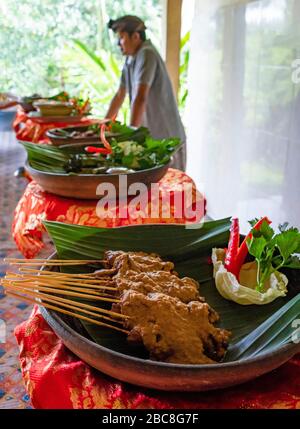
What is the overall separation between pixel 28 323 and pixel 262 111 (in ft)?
9.38

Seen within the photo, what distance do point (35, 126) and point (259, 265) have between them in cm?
334

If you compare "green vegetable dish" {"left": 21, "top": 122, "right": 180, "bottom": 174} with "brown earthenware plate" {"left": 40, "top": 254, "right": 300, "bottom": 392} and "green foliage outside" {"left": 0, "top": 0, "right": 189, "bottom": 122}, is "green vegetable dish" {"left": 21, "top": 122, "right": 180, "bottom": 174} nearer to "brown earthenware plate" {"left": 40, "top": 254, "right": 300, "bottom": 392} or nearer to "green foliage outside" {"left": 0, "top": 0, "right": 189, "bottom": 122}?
"brown earthenware plate" {"left": 40, "top": 254, "right": 300, "bottom": 392}

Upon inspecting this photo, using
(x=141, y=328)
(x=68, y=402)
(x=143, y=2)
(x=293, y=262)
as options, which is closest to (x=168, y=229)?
(x=293, y=262)

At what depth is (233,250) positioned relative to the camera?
112 cm

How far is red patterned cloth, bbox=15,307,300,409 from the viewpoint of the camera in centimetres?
78

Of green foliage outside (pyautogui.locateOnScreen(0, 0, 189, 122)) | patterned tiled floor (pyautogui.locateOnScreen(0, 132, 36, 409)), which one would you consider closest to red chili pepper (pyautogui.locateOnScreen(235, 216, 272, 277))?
patterned tiled floor (pyautogui.locateOnScreen(0, 132, 36, 409))

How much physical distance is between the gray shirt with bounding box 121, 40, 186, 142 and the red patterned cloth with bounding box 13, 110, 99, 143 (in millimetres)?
530

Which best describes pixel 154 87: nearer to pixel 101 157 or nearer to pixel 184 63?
pixel 101 157

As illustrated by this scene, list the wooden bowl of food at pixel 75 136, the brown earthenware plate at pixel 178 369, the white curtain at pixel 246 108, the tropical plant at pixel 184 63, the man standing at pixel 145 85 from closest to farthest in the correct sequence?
the brown earthenware plate at pixel 178 369 < the wooden bowl of food at pixel 75 136 < the white curtain at pixel 246 108 < the man standing at pixel 145 85 < the tropical plant at pixel 184 63

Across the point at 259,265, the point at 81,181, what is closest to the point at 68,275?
the point at 259,265

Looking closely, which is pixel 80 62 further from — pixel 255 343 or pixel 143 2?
pixel 255 343

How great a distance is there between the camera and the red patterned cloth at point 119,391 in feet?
2.56

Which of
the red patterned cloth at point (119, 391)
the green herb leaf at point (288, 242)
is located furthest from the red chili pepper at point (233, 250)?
the red patterned cloth at point (119, 391)

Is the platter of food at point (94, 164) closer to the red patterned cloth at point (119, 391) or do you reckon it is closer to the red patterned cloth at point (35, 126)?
the red patterned cloth at point (119, 391)
